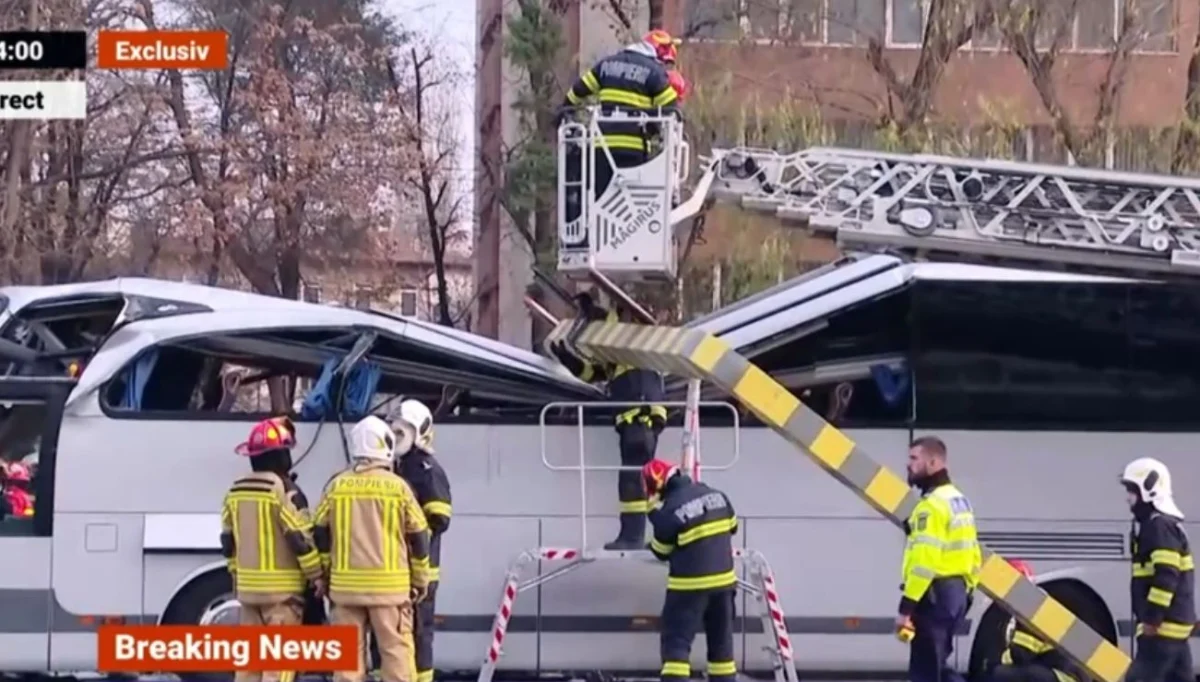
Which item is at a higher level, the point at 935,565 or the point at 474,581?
the point at 935,565

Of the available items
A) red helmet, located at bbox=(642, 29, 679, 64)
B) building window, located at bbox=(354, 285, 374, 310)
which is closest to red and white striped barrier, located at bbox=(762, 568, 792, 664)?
red helmet, located at bbox=(642, 29, 679, 64)

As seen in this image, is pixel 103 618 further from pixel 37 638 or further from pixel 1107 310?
pixel 1107 310

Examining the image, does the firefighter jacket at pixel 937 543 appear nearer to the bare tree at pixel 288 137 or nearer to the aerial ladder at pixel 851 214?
the aerial ladder at pixel 851 214

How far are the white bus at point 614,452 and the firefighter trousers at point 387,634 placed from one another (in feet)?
4.39

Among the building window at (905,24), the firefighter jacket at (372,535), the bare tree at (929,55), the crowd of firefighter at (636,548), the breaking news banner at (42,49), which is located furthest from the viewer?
the building window at (905,24)

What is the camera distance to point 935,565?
9.70 meters

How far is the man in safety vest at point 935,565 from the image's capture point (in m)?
9.69

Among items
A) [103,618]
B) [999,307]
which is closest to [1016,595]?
[999,307]

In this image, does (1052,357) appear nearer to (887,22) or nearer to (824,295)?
(824,295)

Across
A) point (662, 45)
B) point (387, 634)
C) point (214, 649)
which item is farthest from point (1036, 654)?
point (214, 649)

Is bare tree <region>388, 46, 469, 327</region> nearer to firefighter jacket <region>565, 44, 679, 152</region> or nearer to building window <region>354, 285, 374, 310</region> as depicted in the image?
building window <region>354, 285, 374, 310</region>

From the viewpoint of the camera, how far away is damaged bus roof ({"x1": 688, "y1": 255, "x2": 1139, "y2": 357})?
11641 mm

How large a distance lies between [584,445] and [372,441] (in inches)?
76.1

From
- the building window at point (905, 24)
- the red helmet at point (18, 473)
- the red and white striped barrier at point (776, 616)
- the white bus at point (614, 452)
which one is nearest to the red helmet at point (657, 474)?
the white bus at point (614, 452)
